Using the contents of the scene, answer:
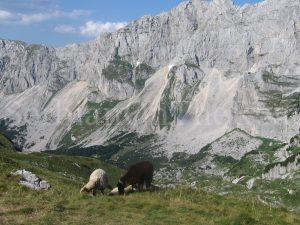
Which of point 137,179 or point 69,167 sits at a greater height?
point 137,179

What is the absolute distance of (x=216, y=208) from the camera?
33.1 meters

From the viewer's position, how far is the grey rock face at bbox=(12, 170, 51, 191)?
131ft

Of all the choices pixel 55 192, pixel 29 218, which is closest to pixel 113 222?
pixel 29 218

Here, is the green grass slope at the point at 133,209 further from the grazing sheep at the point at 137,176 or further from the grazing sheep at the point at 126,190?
the grazing sheep at the point at 137,176

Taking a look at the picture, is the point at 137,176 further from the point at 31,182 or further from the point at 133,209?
the point at 31,182

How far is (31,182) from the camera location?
134 ft

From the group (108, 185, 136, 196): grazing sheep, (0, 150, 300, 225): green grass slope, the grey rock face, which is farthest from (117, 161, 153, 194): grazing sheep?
the grey rock face

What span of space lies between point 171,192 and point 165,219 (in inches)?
304

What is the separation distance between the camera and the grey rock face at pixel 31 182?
39803mm

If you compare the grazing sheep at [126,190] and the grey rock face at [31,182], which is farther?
the grey rock face at [31,182]

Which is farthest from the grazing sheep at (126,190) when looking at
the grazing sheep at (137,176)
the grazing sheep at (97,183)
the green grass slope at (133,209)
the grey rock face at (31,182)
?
the grey rock face at (31,182)

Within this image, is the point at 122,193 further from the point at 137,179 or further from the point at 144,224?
the point at 144,224

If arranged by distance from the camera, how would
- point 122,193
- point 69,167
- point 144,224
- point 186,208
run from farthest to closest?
point 69,167 → point 122,193 → point 186,208 → point 144,224

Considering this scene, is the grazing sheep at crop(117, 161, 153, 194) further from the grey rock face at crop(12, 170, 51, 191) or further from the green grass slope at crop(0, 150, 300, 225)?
the grey rock face at crop(12, 170, 51, 191)
